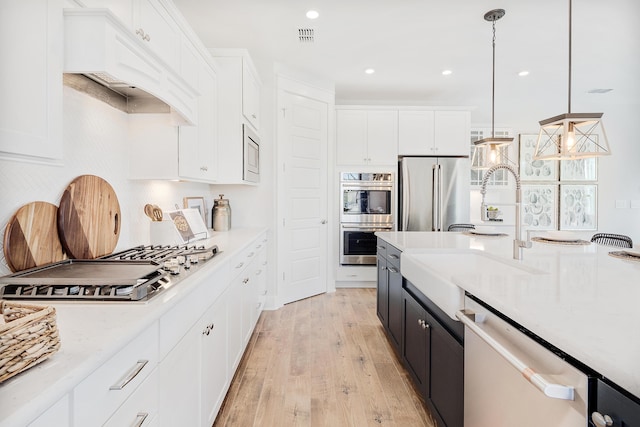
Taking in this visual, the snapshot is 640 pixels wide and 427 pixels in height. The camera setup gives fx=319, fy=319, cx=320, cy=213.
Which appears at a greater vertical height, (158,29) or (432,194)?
(158,29)

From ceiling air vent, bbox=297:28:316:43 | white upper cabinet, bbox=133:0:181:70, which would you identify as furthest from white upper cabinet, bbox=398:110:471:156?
white upper cabinet, bbox=133:0:181:70

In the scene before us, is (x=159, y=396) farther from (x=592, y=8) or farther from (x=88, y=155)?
(x=592, y=8)

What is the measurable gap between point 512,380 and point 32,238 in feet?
5.80

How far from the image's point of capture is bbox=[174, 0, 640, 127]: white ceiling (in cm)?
258

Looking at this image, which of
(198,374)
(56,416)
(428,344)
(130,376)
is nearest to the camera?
(56,416)

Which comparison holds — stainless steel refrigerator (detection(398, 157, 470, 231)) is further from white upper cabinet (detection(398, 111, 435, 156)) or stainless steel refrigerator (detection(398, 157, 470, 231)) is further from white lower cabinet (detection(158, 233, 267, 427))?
white lower cabinet (detection(158, 233, 267, 427))

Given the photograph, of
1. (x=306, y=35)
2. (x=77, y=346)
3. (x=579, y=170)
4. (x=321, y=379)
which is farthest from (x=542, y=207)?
(x=77, y=346)

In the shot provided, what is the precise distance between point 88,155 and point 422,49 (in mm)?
3161

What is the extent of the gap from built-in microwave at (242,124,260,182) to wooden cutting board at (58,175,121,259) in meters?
1.30

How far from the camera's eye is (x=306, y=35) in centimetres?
300

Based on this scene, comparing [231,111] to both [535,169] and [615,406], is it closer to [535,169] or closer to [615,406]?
[615,406]

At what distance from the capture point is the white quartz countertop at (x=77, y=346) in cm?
53

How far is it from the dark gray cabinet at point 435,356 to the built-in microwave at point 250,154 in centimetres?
176

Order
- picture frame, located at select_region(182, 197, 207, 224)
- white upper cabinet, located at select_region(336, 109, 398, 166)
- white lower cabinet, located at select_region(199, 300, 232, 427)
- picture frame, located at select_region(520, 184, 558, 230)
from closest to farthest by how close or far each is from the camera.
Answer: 1. white lower cabinet, located at select_region(199, 300, 232, 427)
2. picture frame, located at select_region(182, 197, 207, 224)
3. white upper cabinet, located at select_region(336, 109, 398, 166)
4. picture frame, located at select_region(520, 184, 558, 230)
